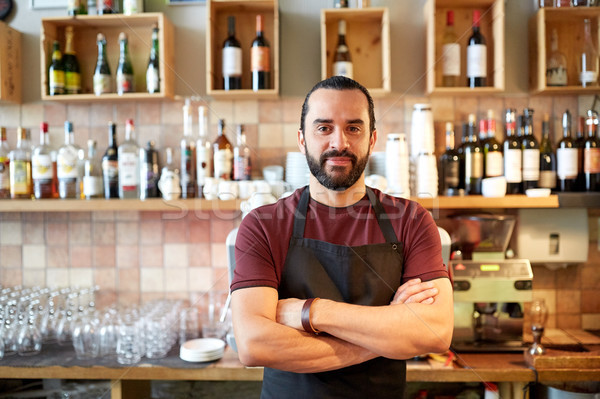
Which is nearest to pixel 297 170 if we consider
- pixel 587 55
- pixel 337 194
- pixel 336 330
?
pixel 337 194

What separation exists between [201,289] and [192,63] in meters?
1.20

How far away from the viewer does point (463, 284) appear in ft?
7.55

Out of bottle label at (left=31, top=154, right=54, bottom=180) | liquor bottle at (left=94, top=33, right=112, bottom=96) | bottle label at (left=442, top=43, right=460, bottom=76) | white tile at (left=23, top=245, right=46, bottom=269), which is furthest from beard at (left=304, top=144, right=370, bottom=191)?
white tile at (left=23, top=245, right=46, bottom=269)

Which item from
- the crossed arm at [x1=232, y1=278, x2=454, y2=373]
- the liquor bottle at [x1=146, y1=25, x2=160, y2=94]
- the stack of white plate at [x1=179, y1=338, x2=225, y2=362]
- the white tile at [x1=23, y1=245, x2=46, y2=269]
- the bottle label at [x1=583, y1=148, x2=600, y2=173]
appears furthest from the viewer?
the white tile at [x1=23, y1=245, x2=46, y2=269]

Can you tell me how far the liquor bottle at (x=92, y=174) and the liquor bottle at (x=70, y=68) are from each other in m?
0.28

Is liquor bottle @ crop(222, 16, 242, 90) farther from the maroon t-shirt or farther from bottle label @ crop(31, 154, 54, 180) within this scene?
the maroon t-shirt

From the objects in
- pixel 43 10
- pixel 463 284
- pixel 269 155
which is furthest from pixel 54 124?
pixel 463 284

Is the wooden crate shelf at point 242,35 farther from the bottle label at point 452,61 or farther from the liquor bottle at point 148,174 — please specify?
the bottle label at point 452,61

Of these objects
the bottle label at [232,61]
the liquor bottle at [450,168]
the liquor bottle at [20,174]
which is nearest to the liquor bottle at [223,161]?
→ the bottle label at [232,61]

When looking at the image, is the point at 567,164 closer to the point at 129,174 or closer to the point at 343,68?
the point at 343,68

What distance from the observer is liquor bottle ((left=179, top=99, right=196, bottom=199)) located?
2.54 meters

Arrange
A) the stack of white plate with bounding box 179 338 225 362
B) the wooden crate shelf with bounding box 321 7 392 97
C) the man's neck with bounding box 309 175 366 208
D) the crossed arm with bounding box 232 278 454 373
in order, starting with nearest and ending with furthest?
the crossed arm with bounding box 232 278 454 373
the man's neck with bounding box 309 175 366 208
the stack of white plate with bounding box 179 338 225 362
the wooden crate shelf with bounding box 321 7 392 97

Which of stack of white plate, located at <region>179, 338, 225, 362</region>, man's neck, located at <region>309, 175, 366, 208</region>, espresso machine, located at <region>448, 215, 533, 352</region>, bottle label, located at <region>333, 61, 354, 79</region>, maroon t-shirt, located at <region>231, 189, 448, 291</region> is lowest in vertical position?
stack of white plate, located at <region>179, 338, 225, 362</region>

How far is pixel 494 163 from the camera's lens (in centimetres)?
244
